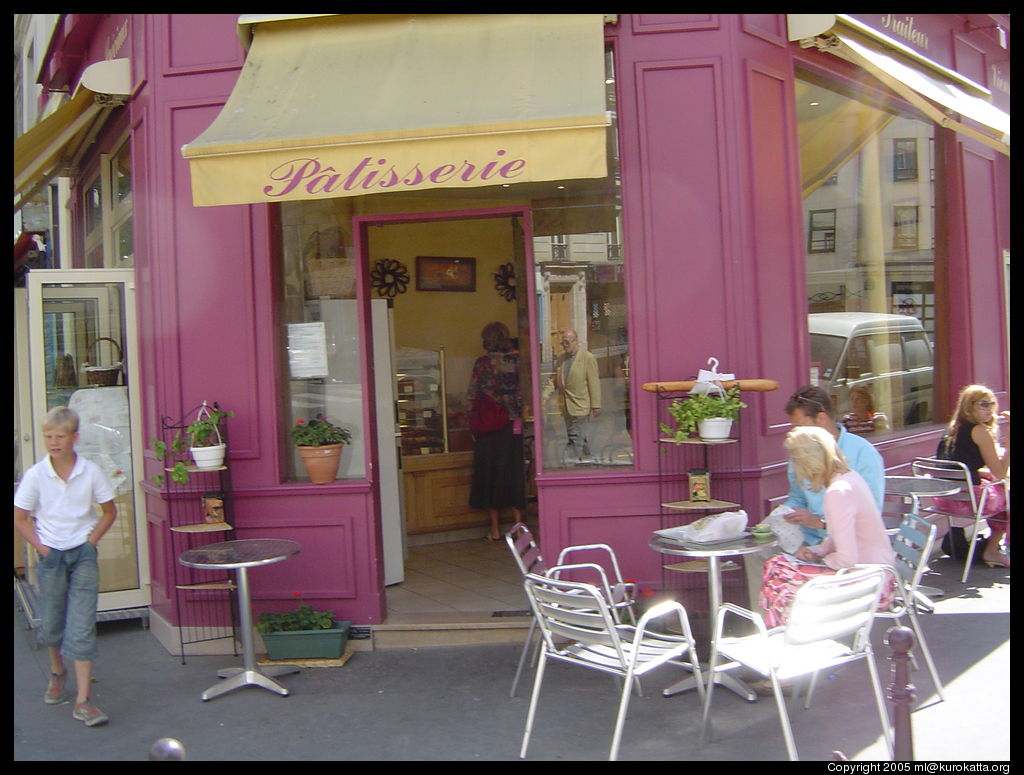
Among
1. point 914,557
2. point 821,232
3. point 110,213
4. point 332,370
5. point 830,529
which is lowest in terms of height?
point 914,557

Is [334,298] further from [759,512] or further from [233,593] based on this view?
[759,512]

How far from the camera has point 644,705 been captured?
16.0ft

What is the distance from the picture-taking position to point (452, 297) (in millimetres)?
9625

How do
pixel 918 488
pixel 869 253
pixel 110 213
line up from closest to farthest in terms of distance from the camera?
pixel 918 488
pixel 869 253
pixel 110 213

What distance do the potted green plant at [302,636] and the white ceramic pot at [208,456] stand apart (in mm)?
933

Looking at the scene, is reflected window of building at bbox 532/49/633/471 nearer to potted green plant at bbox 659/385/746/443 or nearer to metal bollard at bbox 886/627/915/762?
potted green plant at bbox 659/385/746/443

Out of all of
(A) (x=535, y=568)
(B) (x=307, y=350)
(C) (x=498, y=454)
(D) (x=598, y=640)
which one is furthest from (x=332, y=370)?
(D) (x=598, y=640)

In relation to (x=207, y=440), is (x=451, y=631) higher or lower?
lower

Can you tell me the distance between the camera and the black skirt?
28.0 feet

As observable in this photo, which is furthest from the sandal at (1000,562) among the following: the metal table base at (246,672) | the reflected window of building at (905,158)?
the metal table base at (246,672)

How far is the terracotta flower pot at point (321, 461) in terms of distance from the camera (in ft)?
19.7

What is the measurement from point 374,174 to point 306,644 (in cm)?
271

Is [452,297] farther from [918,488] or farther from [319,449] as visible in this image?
[918,488]
